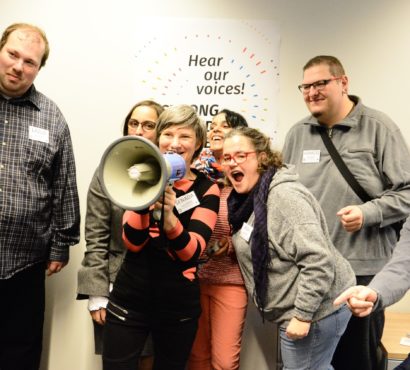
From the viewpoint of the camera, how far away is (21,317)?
2.13m

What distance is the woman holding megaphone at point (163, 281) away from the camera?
162cm

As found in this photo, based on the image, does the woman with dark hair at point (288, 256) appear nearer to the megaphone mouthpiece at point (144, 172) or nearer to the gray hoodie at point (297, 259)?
the gray hoodie at point (297, 259)

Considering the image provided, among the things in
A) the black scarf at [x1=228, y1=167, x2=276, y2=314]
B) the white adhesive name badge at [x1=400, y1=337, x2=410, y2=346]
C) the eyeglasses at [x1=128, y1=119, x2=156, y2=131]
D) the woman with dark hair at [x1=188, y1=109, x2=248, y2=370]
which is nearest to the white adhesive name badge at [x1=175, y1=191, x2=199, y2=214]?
the black scarf at [x1=228, y1=167, x2=276, y2=314]

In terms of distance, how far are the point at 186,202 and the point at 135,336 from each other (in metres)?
0.55

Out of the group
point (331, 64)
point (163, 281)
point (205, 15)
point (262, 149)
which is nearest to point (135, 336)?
point (163, 281)

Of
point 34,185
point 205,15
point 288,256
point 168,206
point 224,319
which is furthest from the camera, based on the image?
point 205,15

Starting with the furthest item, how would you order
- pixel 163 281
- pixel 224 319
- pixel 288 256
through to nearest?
pixel 224 319
pixel 288 256
pixel 163 281

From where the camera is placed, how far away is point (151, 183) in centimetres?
146

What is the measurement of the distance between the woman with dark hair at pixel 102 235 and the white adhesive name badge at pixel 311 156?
806 millimetres

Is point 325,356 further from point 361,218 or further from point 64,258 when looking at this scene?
point 64,258

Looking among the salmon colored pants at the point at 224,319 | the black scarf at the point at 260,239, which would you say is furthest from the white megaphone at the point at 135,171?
the salmon colored pants at the point at 224,319

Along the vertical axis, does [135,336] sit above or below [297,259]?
below

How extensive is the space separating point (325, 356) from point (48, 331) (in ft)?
5.67

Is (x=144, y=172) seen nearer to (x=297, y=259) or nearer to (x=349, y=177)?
(x=297, y=259)
